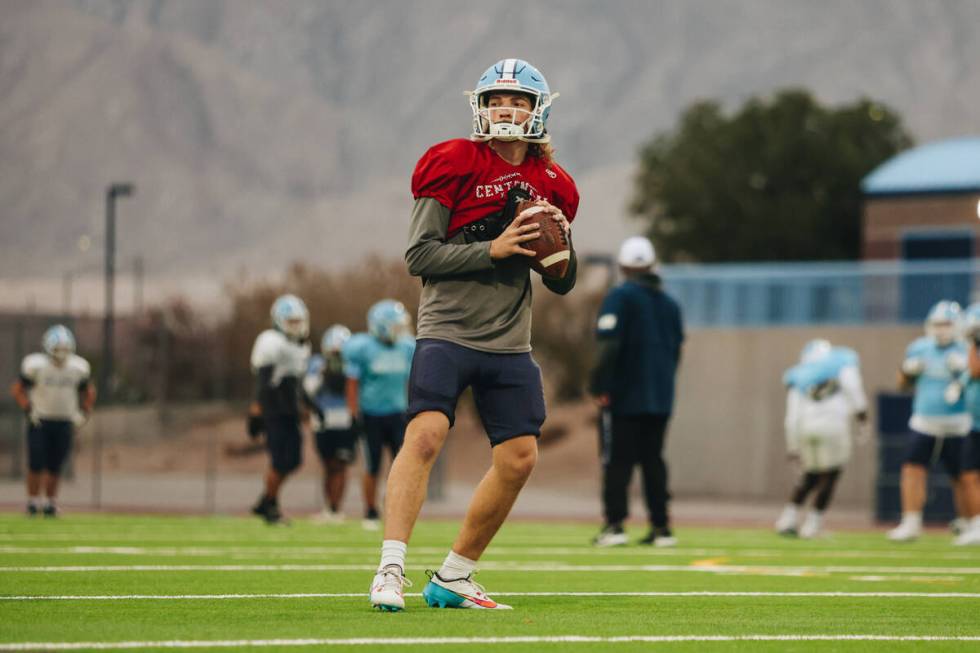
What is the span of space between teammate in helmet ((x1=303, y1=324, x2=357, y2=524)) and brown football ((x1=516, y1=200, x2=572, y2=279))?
12.0 metres

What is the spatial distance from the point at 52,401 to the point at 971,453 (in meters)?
10.1

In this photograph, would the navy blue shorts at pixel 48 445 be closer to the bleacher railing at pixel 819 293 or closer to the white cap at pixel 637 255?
the white cap at pixel 637 255

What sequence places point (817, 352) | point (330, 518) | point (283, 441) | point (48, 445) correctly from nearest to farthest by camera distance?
1. point (283, 441)
2. point (817, 352)
3. point (330, 518)
4. point (48, 445)

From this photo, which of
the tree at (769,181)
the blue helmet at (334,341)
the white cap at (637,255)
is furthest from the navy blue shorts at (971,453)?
the tree at (769,181)

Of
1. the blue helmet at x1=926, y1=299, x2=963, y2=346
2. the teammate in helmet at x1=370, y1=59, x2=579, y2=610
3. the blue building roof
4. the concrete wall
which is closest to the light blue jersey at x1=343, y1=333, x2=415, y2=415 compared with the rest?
the blue helmet at x1=926, y1=299, x2=963, y2=346

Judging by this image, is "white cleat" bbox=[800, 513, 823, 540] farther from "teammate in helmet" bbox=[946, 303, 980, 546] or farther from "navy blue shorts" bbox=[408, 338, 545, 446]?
"navy blue shorts" bbox=[408, 338, 545, 446]

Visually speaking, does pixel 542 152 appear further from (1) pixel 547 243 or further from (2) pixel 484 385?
(2) pixel 484 385

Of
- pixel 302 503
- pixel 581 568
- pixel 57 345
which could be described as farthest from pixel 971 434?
pixel 302 503

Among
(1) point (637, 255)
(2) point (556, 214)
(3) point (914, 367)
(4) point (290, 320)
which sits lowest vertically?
(3) point (914, 367)

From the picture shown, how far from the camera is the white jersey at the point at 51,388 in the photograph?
65.2 feet

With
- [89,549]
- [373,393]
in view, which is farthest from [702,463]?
[89,549]

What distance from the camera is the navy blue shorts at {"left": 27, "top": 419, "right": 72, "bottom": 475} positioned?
19.6 m

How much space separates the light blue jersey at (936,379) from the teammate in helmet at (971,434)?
91mm

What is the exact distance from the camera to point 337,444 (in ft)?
65.7
